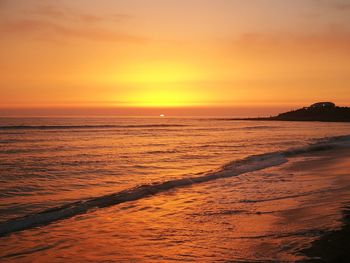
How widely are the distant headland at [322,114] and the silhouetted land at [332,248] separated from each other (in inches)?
4434

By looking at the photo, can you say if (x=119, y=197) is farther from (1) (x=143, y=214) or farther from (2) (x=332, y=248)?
(2) (x=332, y=248)

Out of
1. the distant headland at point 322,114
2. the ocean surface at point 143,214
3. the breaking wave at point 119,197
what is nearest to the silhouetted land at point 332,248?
the ocean surface at point 143,214

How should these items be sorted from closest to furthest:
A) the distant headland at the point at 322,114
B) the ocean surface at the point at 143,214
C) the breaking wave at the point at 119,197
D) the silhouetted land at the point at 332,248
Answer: the silhouetted land at the point at 332,248 → the ocean surface at the point at 143,214 → the breaking wave at the point at 119,197 → the distant headland at the point at 322,114

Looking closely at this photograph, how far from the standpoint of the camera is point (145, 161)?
852 inches

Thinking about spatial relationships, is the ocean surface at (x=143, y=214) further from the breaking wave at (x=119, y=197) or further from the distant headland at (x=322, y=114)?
the distant headland at (x=322, y=114)

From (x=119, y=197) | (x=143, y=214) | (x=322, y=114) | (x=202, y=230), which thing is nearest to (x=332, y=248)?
(x=202, y=230)

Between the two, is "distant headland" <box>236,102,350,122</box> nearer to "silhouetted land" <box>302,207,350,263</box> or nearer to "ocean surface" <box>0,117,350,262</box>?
"ocean surface" <box>0,117,350,262</box>

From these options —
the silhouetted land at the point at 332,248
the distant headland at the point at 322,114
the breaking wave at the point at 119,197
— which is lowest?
the breaking wave at the point at 119,197

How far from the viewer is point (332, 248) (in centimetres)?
634

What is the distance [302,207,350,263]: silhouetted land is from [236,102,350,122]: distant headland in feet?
370

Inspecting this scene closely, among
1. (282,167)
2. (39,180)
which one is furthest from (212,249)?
(282,167)

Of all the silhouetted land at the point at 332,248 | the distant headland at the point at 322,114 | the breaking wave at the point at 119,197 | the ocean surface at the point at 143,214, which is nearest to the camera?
the silhouetted land at the point at 332,248

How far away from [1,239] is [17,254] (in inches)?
44.5

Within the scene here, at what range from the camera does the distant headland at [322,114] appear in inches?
4500
